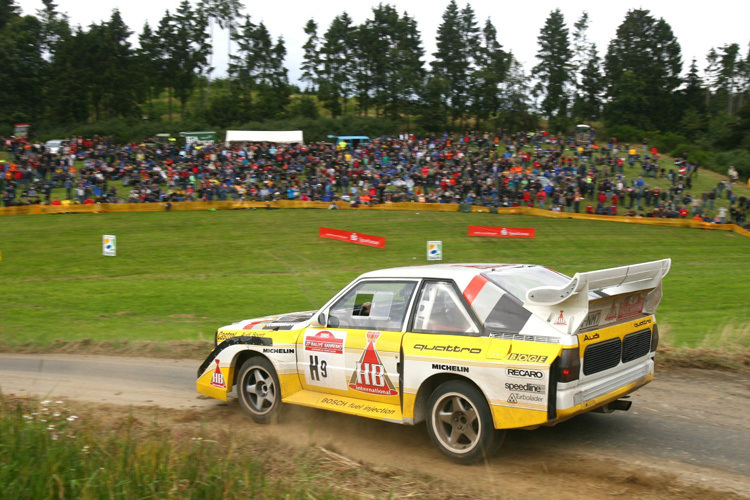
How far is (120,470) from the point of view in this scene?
4.00m

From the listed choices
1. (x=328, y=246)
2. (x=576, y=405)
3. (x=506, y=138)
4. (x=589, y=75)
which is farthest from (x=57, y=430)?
(x=589, y=75)

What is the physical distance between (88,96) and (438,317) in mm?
81423

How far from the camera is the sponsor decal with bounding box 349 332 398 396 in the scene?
19.0 ft

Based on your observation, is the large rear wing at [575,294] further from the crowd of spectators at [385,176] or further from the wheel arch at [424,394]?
the crowd of spectators at [385,176]

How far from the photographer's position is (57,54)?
77.7 metres

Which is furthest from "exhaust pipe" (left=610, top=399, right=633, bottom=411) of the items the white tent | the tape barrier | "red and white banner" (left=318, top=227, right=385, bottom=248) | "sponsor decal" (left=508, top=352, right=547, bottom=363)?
the white tent

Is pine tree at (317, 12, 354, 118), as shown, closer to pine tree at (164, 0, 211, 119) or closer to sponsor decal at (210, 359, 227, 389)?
pine tree at (164, 0, 211, 119)

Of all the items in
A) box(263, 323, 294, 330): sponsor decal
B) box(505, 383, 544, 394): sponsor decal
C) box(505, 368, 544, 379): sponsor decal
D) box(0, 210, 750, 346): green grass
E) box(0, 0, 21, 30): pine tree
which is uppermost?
box(0, 0, 21, 30): pine tree

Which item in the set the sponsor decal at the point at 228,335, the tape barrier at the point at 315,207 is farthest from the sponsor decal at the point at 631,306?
the tape barrier at the point at 315,207

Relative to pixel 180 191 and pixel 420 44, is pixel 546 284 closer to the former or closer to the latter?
pixel 180 191

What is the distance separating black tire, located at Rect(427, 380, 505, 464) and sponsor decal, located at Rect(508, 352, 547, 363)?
0.44m

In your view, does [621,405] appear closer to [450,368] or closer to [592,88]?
[450,368]

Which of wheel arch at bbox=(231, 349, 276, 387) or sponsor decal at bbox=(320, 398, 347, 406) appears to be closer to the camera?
sponsor decal at bbox=(320, 398, 347, 406)

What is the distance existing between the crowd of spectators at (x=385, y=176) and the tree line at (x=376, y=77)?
30.9 metres
